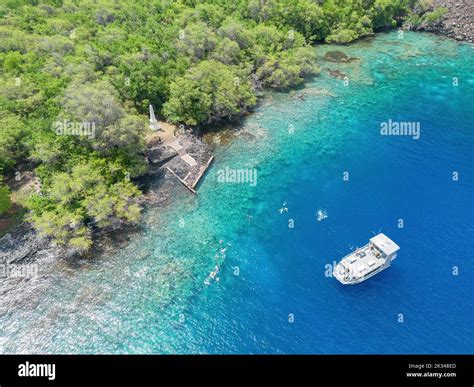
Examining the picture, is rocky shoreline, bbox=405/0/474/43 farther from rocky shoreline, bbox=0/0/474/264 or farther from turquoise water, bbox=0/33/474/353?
turquoise water, bbox=0/33/474/353

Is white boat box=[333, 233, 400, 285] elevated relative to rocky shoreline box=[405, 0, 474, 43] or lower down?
lower down

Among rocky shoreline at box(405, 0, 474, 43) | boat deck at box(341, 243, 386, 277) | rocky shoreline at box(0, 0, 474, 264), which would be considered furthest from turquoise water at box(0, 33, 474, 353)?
rocky shoreline at box(405, 0, 474, 43)

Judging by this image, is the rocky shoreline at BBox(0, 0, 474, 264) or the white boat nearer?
the white boat

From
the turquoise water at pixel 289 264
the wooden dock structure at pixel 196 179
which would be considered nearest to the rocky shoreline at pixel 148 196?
the wooden dock structure at pixel 196 179

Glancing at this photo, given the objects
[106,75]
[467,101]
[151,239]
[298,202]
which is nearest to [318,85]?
[467,101]

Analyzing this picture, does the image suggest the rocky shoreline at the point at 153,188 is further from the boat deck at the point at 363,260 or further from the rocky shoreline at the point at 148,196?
the boat deck at the point at 363,260

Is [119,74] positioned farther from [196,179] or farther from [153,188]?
[196,179]
